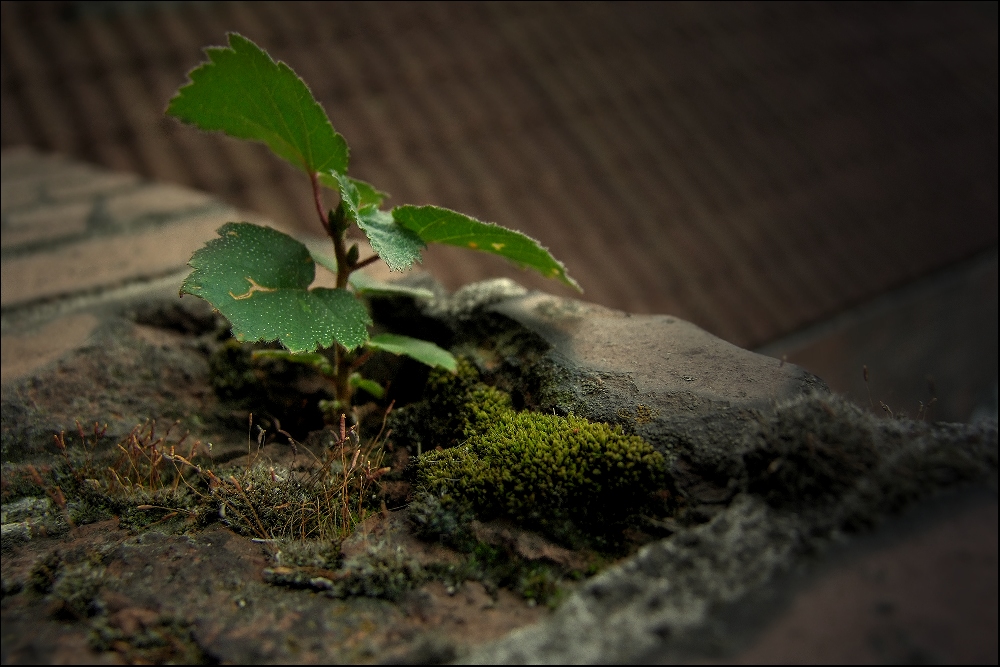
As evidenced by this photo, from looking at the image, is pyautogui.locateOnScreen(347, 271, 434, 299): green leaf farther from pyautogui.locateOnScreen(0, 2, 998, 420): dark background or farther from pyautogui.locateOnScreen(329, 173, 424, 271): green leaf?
pyautogui.locateOnScreen(0, 2, 998, 420): dark background

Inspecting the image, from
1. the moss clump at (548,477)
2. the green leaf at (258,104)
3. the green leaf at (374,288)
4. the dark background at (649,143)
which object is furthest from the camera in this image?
the dark background at (649,143)

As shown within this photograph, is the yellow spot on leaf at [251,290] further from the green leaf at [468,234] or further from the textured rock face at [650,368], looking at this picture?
the textured rock face at [650,368]

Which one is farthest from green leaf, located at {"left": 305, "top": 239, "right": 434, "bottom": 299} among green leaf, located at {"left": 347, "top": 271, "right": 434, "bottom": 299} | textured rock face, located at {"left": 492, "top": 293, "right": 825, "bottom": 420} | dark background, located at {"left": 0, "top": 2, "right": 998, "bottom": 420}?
dark background, located at {"left": 0, "top": 2, "right": 998, "bottom": 420}

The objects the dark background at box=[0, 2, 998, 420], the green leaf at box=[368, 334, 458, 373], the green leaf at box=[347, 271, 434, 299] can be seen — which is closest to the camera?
the green leaf at box=[368, 334, 458, 373]

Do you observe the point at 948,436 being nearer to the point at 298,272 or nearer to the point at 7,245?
the point at 298,272

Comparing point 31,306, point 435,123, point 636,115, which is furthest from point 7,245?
point 636,115

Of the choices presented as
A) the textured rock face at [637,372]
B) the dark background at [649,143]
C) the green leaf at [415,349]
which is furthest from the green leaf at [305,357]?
the dark background at [649,143]
